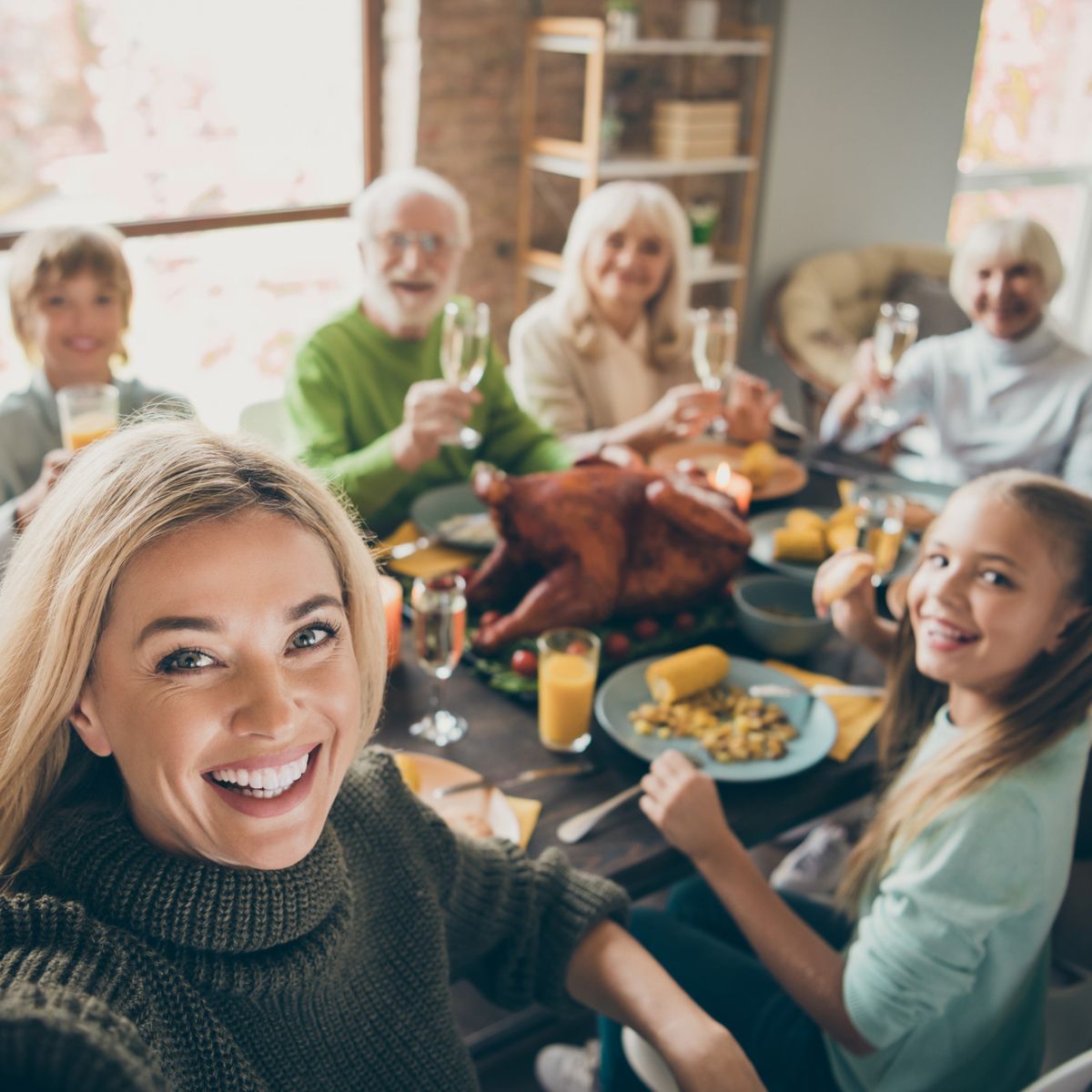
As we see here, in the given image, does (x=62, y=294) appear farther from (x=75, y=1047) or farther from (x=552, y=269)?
(x=552, y=269)

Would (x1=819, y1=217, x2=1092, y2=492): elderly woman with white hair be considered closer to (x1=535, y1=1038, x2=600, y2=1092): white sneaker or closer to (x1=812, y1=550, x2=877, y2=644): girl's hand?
(x1=812, y1=550, x2=877, y2=644): girl's hand

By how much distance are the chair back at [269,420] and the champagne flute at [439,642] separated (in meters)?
1.08

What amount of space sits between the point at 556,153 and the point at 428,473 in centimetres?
198

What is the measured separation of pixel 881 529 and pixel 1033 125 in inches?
185

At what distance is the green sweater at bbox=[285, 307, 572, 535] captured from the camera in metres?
2.28

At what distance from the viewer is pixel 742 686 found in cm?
159

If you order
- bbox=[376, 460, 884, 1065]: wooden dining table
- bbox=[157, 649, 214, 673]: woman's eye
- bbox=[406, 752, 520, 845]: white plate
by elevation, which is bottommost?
bbox=[376, 460, 884, 1065]: wooden dining table

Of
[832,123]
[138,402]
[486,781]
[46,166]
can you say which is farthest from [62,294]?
[832,123]

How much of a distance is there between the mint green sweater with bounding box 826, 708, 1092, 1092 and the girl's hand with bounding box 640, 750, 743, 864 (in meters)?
0.18

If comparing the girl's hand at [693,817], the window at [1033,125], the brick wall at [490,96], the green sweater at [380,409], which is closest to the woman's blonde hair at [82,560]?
the girl's hand at [693,817]

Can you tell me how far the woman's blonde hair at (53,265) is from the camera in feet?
6.79

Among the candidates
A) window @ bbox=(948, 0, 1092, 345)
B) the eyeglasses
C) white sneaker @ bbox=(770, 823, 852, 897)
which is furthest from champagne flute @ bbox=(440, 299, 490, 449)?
window @ bbox=(948, 0, 1092, 345)

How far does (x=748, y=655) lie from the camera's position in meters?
1.71

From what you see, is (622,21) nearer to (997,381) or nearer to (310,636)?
(997,381)
